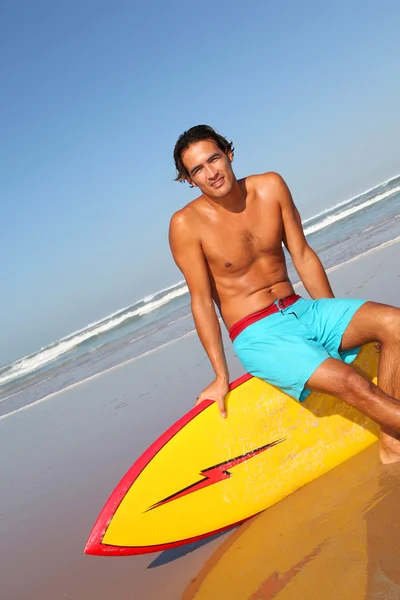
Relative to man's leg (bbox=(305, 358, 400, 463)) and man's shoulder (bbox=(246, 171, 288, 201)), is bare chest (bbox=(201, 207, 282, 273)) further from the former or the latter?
man's leg (bbox=(305, 358, 400, 463))

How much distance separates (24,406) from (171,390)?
5.24 meters

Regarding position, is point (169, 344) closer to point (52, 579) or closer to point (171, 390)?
point (171, 390)

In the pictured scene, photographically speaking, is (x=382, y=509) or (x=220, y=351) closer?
(x=382, y=509)

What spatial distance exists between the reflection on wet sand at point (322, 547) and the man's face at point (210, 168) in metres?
1.59

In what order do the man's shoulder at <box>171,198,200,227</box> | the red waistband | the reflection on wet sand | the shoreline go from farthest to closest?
the shoreline
the man's shoulder at <box>171,198,200,227</box>
the red waistband
the reflection on wet sand

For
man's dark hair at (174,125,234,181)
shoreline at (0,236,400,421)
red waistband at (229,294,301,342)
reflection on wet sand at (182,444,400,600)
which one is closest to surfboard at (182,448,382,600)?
reflection on wet sand at (182,444,400,600)

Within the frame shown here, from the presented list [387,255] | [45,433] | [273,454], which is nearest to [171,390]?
[45,433]

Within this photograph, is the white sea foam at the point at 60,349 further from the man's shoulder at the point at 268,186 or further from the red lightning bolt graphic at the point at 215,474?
the red lightning bolt graphic at the point at 215,474

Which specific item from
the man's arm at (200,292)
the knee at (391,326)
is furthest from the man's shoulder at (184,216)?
the knee at (391,326)

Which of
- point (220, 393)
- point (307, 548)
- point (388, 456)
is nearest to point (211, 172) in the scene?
point (220, 393)

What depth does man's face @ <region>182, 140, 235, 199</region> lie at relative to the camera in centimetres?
316

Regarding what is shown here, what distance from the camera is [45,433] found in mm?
6633

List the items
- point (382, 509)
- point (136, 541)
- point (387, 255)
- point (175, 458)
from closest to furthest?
point (382, 509) < point (136, 541) < point (175, 458) < point (387, 255)

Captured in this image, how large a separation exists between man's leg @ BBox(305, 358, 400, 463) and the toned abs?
1.95 ft
